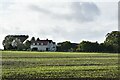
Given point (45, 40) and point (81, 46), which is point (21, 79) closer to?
point (81, 46)

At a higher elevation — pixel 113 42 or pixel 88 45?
pixel 113 42

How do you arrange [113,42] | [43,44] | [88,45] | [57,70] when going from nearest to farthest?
[57,70]
[88,45]
[113,42]
[43,44]

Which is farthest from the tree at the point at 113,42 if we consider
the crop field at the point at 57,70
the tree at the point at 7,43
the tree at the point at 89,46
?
the crop field at the point at 57,70

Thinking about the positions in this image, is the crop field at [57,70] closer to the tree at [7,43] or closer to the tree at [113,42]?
the tree at [113,42]

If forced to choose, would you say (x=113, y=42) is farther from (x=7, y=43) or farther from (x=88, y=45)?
(x=7, y=43)

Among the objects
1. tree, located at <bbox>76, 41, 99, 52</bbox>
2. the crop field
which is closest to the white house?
tree, located at <bbox>76, 41, 99, 52</bbox>

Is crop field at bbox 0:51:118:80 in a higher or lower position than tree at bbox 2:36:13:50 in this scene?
lower

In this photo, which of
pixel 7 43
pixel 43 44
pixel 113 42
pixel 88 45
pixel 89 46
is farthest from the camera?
pixel 43 44

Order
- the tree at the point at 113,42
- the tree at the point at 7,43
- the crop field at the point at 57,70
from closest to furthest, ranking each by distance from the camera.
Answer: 1. the crop field at the point at 57,70
2. the tree at the point at 113,42
3. the tree at the point at 7,43

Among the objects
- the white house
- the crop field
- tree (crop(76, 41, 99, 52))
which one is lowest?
A: the crop field

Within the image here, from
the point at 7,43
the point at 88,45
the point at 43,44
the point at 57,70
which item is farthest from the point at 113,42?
the point at 57,70

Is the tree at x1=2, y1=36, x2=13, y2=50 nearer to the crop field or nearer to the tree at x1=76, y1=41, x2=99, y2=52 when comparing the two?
the tree at x1=76, y1=41, x2=99, y2=52

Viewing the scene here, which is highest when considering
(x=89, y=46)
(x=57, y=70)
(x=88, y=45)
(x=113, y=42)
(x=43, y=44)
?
(x=43, y=44)

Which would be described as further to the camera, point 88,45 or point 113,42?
point 113,42
